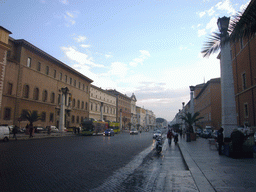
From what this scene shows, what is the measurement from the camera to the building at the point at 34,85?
35.6 meters

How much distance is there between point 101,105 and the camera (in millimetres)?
64062

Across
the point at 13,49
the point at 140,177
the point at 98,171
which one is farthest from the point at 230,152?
the point at 13,49

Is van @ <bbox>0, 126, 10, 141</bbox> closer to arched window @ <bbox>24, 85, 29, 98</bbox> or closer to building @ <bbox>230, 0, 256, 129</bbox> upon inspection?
arched window @ <bbox>24, 85, 29, 98</bbox>

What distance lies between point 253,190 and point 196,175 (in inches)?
79.9

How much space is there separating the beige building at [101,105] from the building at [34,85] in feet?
41.8

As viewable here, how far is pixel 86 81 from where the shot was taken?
6612 cm

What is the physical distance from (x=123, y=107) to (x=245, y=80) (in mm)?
80629

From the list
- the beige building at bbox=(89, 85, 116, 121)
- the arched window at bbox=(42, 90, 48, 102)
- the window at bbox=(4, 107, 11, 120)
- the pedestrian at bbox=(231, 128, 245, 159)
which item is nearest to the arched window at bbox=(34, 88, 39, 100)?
the arched window at bbox=(42, 90, 48, 102)

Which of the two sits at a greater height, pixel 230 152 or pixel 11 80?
pixel 11 80

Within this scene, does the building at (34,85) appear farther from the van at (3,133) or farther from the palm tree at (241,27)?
the palm tree at (241,27)

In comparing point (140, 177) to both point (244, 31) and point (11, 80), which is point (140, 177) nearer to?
point (244, 31)

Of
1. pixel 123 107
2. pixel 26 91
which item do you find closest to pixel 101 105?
pixel 26 91

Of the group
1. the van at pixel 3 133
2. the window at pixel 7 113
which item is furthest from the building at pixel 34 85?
the van at pixel 3 133

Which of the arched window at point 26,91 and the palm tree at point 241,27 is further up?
the arched window at point 26,91
